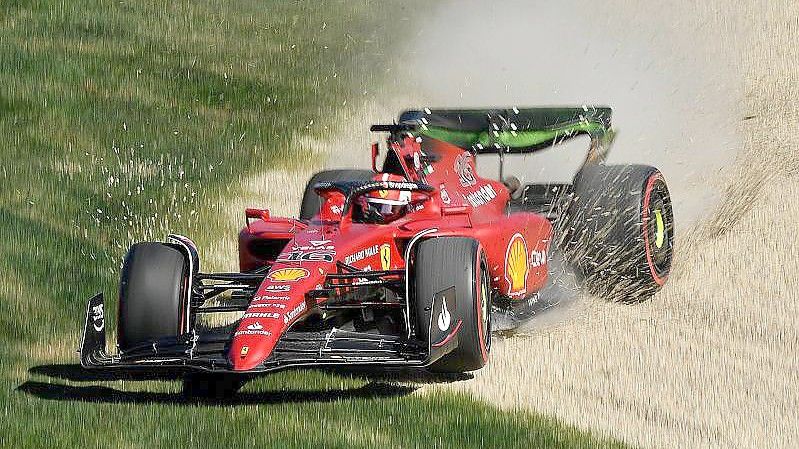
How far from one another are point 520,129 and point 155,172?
16.9ft

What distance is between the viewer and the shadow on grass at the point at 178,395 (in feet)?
27.5

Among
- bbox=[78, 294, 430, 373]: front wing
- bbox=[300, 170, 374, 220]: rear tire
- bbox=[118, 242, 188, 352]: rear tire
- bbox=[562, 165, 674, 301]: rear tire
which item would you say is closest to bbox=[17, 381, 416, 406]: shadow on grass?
bbox=[118, 242, 188, 352]: rear tire

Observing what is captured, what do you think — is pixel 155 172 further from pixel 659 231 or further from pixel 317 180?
pixel 659 231

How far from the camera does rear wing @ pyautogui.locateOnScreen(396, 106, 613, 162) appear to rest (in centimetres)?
1184

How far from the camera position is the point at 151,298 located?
8.45 metres

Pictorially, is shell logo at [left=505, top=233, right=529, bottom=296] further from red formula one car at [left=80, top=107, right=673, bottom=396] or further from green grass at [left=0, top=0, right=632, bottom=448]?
green grass at [left=0, top=0, right=632, bottom=448]

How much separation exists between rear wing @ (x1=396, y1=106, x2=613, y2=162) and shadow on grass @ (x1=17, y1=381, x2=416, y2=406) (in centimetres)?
359

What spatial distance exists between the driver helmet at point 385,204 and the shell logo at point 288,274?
125 centimetres

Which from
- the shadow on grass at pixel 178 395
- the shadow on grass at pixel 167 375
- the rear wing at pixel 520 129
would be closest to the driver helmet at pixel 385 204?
the shadow on grass at pixel 167 375

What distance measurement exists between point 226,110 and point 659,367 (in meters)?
10.1

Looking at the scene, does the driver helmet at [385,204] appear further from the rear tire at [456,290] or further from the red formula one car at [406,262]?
the rear tire at [456,290]

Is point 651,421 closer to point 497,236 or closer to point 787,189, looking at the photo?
point 497,236

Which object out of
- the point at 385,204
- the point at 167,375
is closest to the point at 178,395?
the point at 167,375

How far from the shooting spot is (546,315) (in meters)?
10.7
